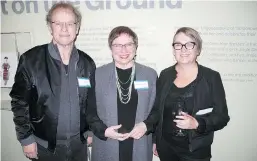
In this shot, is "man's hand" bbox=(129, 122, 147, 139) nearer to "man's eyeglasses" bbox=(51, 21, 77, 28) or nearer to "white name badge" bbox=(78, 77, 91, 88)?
"white name badge" bbox=(78, 77, 91, 88)

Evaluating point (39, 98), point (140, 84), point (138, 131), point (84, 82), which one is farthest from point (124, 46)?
point (39, 98)

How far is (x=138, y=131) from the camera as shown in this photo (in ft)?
6.50

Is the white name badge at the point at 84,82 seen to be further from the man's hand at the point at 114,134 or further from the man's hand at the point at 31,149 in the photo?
the man's hand at the point at 31,149

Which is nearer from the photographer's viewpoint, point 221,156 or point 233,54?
point 233,54

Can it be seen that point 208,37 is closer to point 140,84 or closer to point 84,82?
point 140,84

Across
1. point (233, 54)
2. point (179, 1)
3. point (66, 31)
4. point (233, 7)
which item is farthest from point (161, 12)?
point (66, 31)

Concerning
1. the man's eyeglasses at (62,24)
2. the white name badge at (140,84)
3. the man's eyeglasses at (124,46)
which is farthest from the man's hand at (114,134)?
the man's eyeglasses at (62,24)

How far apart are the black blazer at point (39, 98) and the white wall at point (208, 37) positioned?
967mm

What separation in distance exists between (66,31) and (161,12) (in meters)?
1.34

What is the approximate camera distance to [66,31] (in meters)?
2.06

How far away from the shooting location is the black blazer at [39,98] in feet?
6.65

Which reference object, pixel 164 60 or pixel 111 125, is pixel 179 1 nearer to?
pixel 164 60

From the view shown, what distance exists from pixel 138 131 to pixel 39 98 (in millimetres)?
1026

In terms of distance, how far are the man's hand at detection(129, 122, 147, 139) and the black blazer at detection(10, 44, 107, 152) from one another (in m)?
0.30
